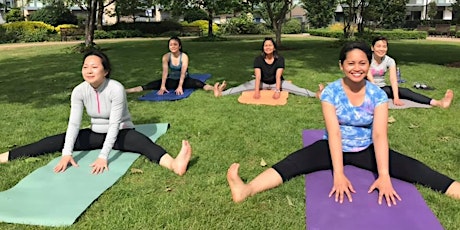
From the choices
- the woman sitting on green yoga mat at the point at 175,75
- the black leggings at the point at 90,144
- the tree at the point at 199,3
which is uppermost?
the tree at the point at 199,3

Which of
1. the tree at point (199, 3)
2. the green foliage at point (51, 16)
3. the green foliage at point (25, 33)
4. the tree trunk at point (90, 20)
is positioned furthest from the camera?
the green foliage at point (51, 16)

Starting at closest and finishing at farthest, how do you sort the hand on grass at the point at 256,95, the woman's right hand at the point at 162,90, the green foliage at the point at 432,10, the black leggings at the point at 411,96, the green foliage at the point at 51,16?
1. the black leggings at the point at 411,96
2. the hand on grass at the point at 256,95
3. the woman's right hand at the point at 162,90
4. the green foliage at the point at 51,16
5. the green foliage at the point at 432,10

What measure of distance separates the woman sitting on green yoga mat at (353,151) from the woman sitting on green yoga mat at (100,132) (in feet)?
3.21

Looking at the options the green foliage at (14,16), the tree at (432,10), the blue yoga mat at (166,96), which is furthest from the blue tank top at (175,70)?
the tree at (432,10)

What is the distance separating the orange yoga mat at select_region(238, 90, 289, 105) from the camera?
696 cm

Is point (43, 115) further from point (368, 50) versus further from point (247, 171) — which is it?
point (368, 50)

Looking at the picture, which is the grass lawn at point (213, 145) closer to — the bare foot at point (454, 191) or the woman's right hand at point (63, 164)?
the bare foot at point (454, 191)

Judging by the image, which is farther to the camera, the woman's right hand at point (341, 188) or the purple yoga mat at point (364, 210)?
the woman's right hand at point (341, 188)

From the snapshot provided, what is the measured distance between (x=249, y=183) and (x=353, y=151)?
102 cm

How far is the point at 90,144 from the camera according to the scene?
4.52 m

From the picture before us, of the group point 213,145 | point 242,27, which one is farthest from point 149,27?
point 213,145

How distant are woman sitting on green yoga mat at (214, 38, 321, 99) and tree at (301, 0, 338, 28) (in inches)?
1242

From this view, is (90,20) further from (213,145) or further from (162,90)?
(213,145)

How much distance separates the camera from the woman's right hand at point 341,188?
329 cm
